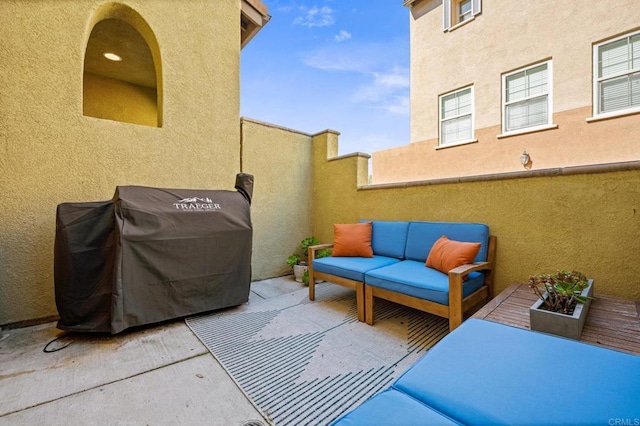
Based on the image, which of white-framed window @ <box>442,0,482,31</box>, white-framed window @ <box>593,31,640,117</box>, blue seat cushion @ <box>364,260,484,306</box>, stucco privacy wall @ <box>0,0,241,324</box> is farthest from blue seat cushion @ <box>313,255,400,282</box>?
white-framed window @ <box>442,0,482,31</box>

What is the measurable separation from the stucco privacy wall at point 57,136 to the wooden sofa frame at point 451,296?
2.46 m

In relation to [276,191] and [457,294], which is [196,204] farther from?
[457,294]

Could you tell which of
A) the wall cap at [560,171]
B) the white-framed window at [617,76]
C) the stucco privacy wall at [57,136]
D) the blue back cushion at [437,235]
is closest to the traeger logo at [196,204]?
the stucco privacy wall at [57,136]

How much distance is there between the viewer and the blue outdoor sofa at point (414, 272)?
6.61 ft

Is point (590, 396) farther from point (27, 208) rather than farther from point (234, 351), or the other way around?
point (27, 208)

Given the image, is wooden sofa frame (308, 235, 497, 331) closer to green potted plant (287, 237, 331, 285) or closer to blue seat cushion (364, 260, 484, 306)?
blue seat cushion (364, 260, 484, 306)

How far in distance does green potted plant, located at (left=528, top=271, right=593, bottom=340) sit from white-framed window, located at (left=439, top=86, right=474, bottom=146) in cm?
470

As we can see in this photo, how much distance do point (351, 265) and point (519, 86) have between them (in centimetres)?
513

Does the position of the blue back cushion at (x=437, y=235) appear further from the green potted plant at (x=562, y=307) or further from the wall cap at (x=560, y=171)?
the green potted plant at (x=562, y=307)

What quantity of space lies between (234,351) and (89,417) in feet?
2.78

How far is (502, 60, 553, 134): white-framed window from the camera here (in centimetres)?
469

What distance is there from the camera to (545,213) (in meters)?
2.27

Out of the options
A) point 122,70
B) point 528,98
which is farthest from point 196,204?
point 528,98

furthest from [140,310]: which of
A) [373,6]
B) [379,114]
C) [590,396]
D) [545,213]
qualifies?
[379,114]
